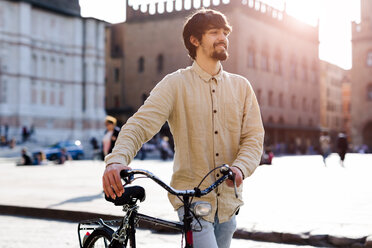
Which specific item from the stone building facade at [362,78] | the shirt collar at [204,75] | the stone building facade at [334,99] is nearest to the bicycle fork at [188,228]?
the shirt collar at [204,75]

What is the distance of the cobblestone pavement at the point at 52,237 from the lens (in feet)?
22.7

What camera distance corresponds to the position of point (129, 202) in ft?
9.34

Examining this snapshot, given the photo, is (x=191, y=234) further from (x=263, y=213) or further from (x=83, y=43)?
(x=83, y=43)

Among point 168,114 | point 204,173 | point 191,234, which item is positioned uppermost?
point 168,114

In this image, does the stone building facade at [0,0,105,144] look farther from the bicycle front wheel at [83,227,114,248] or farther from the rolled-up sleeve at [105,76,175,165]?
the rolled-up sleeve at [105,76,175,165]

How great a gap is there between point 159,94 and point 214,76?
34 cm

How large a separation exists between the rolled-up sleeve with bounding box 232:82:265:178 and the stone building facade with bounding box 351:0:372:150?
58155 millimetres

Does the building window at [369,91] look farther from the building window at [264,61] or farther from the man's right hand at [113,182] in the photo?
the man's right hand at [113,182]

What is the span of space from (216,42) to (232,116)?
410mm

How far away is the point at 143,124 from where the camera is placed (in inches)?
122

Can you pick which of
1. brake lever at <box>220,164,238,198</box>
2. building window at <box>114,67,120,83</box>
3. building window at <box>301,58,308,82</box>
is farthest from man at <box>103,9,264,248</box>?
building window at <box>301,58,308,82</box>

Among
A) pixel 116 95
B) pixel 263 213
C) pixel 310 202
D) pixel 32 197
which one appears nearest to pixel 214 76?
pixel 263 213

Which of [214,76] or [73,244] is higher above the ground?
[214,76]

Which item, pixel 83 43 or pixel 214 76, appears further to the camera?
pixel 83 43
